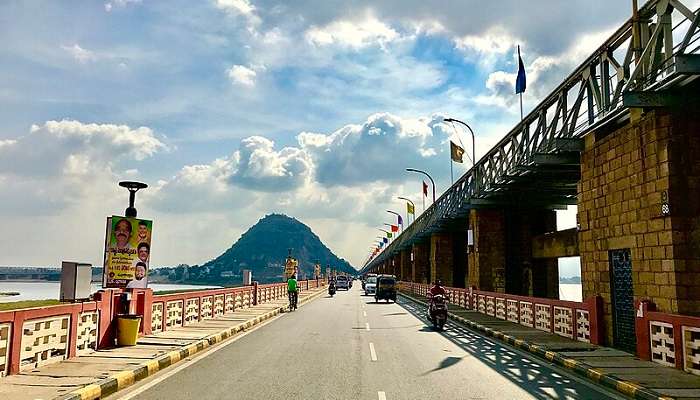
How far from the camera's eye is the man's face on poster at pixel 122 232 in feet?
50.7

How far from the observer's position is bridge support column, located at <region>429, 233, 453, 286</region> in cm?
4644

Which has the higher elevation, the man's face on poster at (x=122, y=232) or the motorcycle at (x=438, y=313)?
the man's face on poster at (x=122, y=232)

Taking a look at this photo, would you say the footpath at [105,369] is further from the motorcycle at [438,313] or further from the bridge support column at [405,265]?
the bridge support column at [405,265]

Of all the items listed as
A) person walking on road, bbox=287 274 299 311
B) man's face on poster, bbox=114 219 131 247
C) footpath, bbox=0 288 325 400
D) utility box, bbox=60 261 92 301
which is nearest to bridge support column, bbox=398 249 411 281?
person walking on road, bbox=287 274 299 311

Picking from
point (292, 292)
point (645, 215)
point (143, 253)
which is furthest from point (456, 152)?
point (143, 253)

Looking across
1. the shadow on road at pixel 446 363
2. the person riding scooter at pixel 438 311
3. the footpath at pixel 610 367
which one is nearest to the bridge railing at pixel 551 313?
the footpath at pixel 610 367

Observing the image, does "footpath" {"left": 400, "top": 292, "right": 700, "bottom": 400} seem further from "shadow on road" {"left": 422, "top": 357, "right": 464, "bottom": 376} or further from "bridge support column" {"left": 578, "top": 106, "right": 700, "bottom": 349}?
"shadow on road" {"left": 422, "top": 357, "right": 464, "bottom": 376}

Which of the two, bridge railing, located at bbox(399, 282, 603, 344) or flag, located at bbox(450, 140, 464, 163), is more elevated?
flag, located at bbox(450, 140, 464, 163)

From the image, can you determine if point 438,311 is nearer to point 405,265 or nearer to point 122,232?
point 122,232

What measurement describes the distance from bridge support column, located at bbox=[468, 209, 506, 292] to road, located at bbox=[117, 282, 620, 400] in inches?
502

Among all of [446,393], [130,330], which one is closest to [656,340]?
[446,393]

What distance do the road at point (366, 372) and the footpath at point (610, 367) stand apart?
1.19ft

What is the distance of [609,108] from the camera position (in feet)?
46.3

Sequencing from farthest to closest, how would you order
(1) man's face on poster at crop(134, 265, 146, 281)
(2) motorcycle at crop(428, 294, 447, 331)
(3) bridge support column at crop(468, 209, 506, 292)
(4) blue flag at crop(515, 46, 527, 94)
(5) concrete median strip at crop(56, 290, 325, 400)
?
(3) bridge support column at crop(468, 209, 506, 292)
(4) blue flag at crop(515, 46, 527, 94)
(2) motorcycle at crop(428, 294, 447, 331)
(1) man's face on poster at crop(134, 265, 146, 281)
(5) concrete median strip at crop(56, 290, 325, 400)
